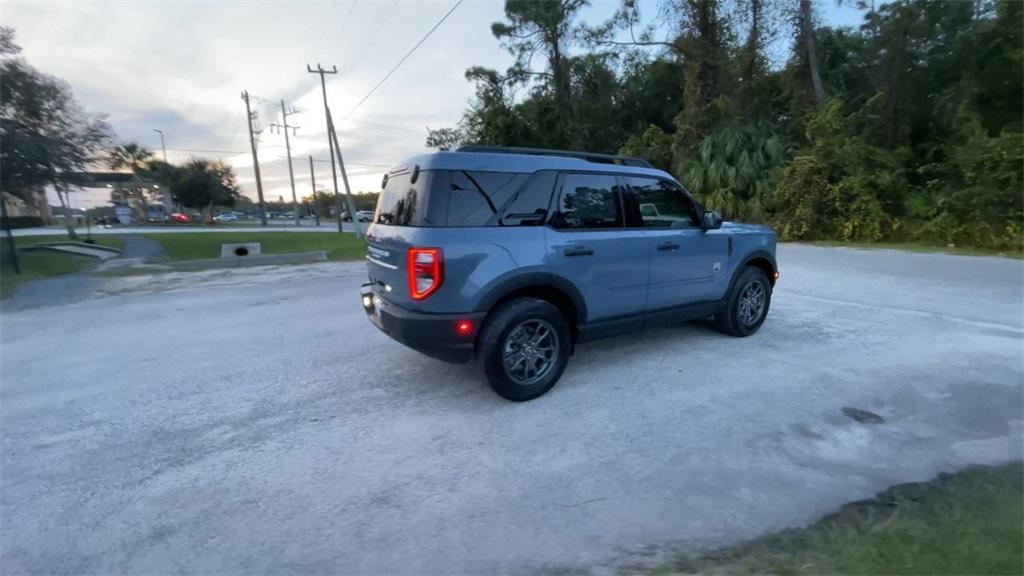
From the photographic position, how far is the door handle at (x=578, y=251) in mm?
4062

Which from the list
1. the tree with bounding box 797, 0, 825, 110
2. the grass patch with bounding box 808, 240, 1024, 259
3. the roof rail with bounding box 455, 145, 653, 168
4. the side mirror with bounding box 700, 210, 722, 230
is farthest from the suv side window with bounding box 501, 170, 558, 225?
the tree with bounding box 797, 0, 825, 110

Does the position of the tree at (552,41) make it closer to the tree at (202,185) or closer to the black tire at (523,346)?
the black tire at (523,346)

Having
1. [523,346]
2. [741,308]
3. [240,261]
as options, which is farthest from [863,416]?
[240,261]

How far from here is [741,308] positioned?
539 cm

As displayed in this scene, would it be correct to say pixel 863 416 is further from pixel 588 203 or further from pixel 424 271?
pixel 424 271

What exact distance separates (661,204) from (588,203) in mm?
939

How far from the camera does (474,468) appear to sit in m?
3.02

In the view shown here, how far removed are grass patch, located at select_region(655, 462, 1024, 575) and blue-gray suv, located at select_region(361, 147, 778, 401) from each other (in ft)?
6.53

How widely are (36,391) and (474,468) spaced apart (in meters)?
4.40

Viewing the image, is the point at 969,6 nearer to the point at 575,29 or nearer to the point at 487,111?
the point at 575,29

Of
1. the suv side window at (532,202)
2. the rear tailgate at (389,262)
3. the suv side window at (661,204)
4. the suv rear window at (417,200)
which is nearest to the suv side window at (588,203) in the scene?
the suv side window at (532,202)

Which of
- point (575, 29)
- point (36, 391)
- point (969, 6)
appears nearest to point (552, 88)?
point (575, 29)

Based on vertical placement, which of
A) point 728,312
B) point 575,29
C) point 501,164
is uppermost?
point 575,29

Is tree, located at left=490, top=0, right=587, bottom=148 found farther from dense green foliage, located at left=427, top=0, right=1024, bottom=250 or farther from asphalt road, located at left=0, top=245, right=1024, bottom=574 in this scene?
asphalt road, located at left=0, top=245, right=1024, bottom=574
